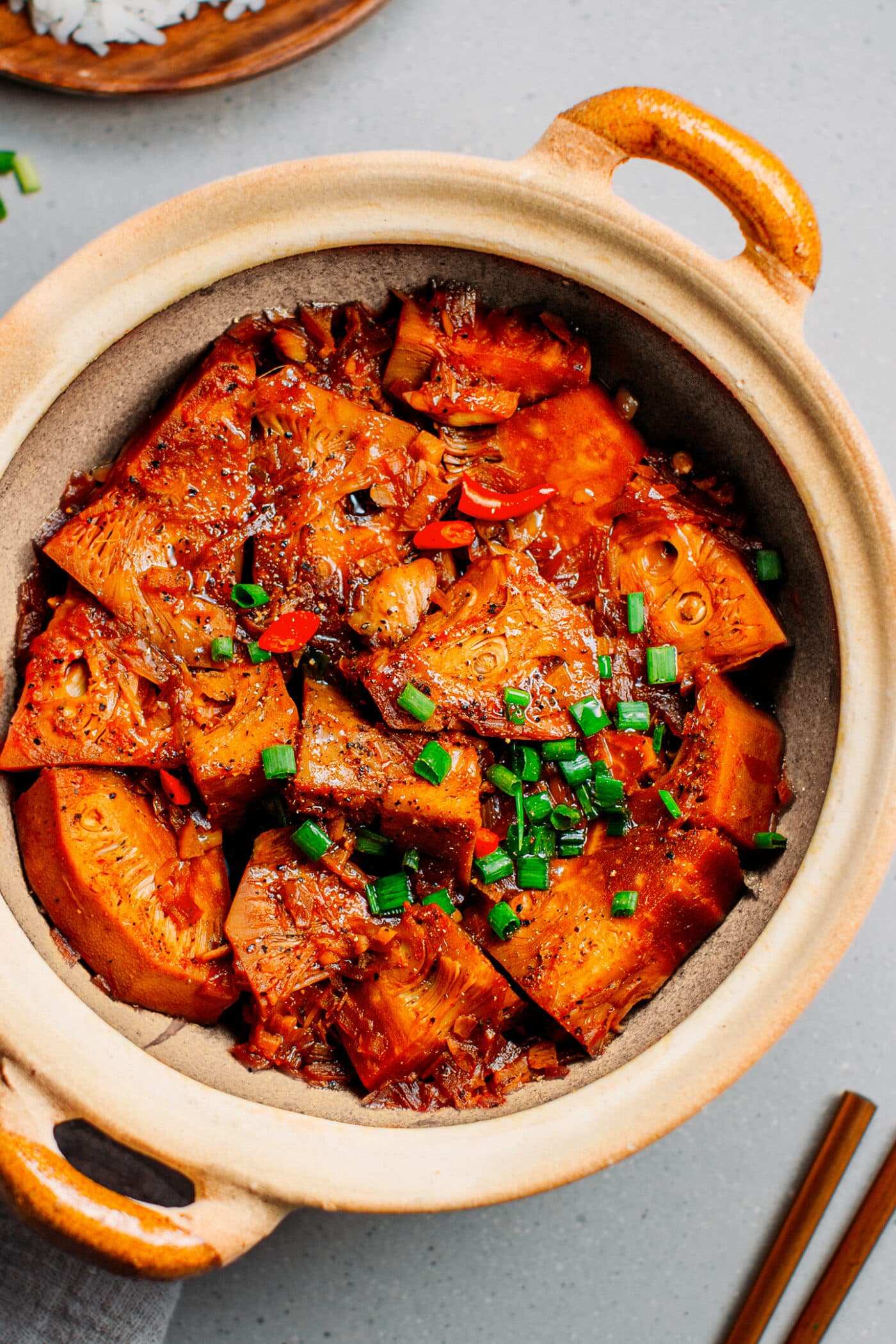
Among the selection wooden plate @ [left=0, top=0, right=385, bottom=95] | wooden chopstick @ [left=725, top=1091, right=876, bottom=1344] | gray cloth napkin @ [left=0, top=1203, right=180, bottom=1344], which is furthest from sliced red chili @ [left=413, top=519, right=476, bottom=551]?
gray cloth napkin @ [left=0, top=1203, right=180, bottom=1344]

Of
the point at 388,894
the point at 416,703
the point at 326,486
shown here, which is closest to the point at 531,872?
the point at 388,894

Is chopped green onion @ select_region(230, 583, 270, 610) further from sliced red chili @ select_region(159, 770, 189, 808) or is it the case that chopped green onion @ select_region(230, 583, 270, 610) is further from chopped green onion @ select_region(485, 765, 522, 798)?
chopped green onion @ select_region(485, 765, 522, 798)

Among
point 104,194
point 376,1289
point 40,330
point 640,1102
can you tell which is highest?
point 104,194

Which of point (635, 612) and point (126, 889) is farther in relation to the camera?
point (635, 612)

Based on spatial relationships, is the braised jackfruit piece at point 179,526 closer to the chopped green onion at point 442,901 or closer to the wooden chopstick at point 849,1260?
the chopped green onion at point 442,901

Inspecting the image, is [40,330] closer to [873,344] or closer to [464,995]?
[464,995]

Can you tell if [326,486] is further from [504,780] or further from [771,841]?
[771,841]

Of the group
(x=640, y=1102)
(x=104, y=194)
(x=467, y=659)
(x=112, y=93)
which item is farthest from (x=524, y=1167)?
(x=112, y=93)
